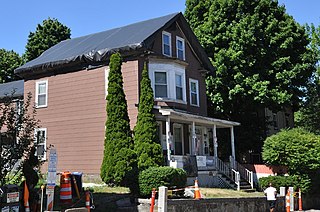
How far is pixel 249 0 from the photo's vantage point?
1240 inches

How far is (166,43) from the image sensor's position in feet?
82.8

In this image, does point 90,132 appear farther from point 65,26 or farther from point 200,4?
point 65,26

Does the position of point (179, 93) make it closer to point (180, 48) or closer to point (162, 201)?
point (180, 48)

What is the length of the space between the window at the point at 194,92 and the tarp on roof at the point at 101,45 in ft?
14.9

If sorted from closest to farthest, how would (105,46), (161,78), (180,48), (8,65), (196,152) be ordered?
(161,78) → (105,46) → (196,152) → (180,48) → (8,65)

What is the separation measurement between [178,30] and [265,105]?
28.5ft

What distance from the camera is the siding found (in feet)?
73.7

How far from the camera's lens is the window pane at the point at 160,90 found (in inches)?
917

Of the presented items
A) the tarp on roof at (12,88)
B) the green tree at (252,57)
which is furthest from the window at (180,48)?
the tarp on roof at (12,88)

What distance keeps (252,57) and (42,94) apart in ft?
49.5

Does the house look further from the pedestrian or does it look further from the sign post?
the sign post

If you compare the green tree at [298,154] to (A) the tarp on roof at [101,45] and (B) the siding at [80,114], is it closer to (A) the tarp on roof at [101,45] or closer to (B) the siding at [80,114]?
(B) the siding at [80,114]

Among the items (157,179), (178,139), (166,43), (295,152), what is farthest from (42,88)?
(295,152)

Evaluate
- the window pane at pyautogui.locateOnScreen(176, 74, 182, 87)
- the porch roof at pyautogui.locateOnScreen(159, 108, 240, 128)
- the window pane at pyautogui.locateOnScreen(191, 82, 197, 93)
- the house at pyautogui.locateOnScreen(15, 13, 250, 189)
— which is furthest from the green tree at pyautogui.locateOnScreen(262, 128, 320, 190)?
the window pane at pyautogui.locateOnScreen(176, 74, 182, 87)
